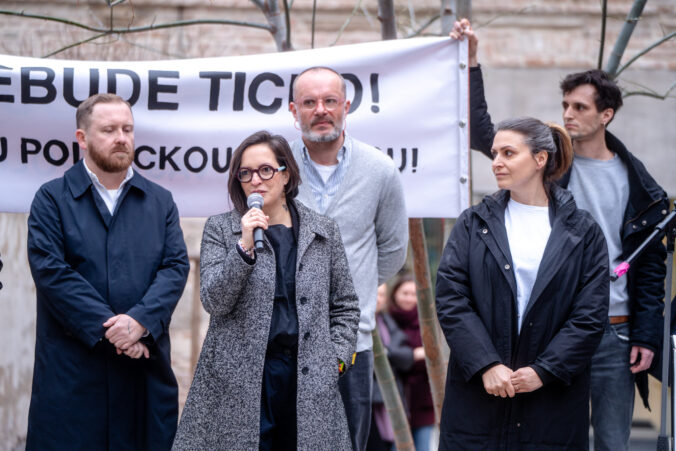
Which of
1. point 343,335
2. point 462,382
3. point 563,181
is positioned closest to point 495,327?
point 462,382

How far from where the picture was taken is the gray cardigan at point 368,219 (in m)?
4.25

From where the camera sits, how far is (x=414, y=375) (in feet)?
22.9

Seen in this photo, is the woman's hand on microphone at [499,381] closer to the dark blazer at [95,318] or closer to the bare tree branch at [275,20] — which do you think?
the dark blazer at [95,318]

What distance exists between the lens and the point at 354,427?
419 cm

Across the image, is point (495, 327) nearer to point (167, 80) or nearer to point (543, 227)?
point (543, 227)

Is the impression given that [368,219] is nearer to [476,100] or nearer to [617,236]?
[476,100]

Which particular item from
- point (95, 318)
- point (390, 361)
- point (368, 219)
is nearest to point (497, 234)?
point (368, 219)

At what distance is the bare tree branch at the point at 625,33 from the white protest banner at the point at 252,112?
1060mm

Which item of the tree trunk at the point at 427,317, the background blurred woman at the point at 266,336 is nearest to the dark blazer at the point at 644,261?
the tree trunk at the point at 427,317

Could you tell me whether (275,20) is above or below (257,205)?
above

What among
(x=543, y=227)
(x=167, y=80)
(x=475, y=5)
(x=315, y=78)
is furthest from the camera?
(x=475, y=5)

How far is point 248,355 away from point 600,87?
7.30ft

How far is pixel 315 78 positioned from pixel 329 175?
45cm

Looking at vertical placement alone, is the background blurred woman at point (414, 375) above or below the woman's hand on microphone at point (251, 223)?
below
